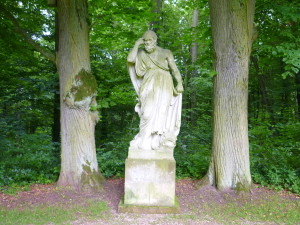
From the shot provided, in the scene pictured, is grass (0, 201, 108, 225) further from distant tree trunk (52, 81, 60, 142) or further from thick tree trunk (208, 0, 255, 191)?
distant tree trunk (52, 81, 60, 142)

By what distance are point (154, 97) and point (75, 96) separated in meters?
1.94

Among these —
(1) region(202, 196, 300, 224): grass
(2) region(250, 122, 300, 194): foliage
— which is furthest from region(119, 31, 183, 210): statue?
(2) region(250, 122, 300, 194): foliage

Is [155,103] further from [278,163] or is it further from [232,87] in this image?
[278,163]

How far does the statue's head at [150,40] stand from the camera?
15.9ft

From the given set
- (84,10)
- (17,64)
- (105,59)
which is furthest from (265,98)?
(17,64)

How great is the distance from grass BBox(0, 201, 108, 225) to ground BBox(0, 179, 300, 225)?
0.04 meters

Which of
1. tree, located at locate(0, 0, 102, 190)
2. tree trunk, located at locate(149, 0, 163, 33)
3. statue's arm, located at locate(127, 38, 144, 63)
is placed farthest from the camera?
tree trunk, located at locate(149, 0, 163, 33)

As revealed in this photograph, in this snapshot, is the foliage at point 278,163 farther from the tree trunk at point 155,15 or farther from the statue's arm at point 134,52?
the tree trunk at point 155,15

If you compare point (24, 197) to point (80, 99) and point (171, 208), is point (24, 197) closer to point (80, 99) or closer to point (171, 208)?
point (80, 99)

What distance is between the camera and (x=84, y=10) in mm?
6105

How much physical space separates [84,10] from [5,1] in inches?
82.3

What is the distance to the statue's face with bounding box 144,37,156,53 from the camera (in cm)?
486

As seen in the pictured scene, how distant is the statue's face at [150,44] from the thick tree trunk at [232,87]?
1688 millimetres

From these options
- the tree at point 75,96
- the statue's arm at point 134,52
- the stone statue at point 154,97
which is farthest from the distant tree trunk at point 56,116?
the statue's arm at point 134,52
